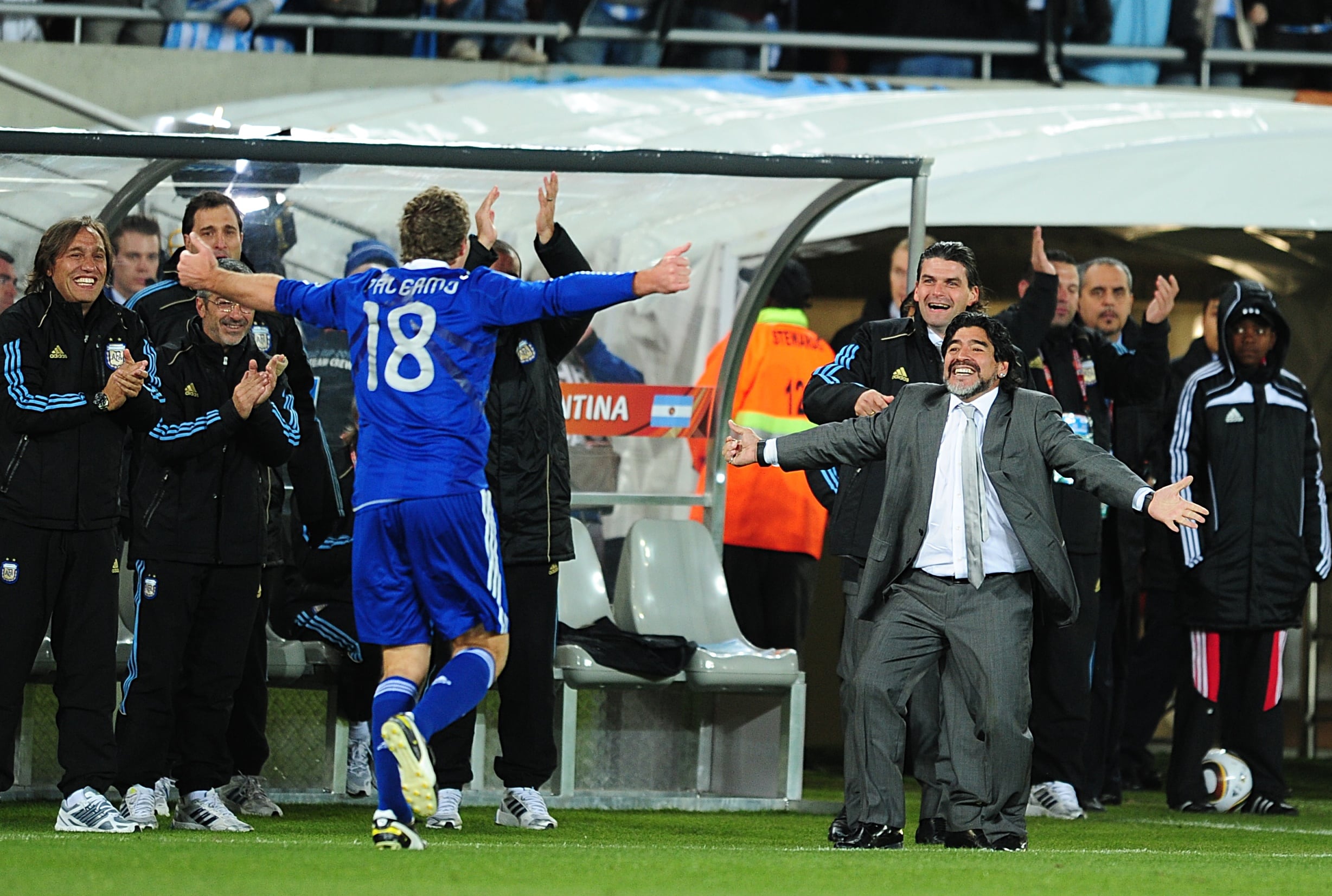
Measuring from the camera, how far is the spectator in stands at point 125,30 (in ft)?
43.6

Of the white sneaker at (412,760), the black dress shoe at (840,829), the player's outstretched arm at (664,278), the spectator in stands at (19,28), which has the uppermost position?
the spectator in stands at (19,28)

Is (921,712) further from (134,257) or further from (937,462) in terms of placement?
(134,257)

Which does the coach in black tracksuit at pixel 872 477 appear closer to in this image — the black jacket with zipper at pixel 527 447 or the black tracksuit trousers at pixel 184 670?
the black jacket with zipper at pixel 527 447

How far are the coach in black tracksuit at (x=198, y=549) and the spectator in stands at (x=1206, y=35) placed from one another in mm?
9633

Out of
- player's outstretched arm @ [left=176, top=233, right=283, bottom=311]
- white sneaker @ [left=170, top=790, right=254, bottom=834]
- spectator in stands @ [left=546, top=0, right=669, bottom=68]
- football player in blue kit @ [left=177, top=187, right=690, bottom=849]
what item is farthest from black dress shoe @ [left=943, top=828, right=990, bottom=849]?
spectator in stands @ [left=546, top=0, right=669, bottom=68]

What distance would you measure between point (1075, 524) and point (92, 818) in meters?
3.87

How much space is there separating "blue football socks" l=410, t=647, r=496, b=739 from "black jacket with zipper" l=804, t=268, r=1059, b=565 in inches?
54.9

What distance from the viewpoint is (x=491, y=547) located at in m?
5.93

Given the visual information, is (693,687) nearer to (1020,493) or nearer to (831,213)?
(1020,493)

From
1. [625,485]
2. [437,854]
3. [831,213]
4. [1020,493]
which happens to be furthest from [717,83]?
[437,854]

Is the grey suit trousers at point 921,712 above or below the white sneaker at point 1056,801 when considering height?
above

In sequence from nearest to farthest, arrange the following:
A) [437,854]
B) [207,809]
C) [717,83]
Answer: [437,854]
[207,809]
[717,83]

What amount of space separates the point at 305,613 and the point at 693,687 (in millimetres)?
1539

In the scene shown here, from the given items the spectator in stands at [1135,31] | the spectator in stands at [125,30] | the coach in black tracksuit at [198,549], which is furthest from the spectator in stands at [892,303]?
the spectator in stands at [125,30]
